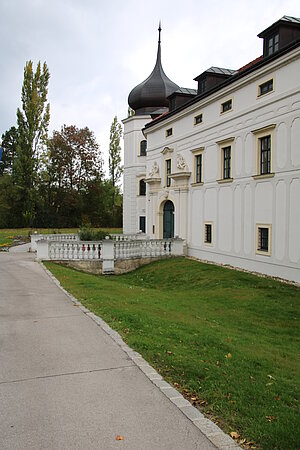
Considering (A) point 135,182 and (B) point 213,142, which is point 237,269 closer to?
(B) point 213,142

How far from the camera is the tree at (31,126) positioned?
1729 inches

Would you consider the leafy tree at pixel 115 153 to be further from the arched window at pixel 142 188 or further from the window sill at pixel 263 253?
the window sill at pixel 263 253

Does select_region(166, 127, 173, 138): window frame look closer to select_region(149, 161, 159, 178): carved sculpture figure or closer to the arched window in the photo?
select_region(149, 161, 159, 178): carved sculpture figure

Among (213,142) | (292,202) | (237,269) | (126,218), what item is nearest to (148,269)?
(237,269)

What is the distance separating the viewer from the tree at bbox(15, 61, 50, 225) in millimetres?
43906

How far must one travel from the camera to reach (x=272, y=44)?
1677cm

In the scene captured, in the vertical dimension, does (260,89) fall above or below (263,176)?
above

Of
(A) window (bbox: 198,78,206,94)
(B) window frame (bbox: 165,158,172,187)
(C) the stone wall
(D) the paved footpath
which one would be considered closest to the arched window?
(B) window frame (bbox: 165,158,172,187)

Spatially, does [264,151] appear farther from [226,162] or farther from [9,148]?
[9,148]

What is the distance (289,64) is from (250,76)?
239 cm

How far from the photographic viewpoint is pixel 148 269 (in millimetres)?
21828

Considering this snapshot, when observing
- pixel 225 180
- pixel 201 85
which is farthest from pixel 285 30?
pixel 201 85

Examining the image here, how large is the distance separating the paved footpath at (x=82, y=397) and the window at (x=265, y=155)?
1179cm

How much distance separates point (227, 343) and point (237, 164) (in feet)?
42.3
